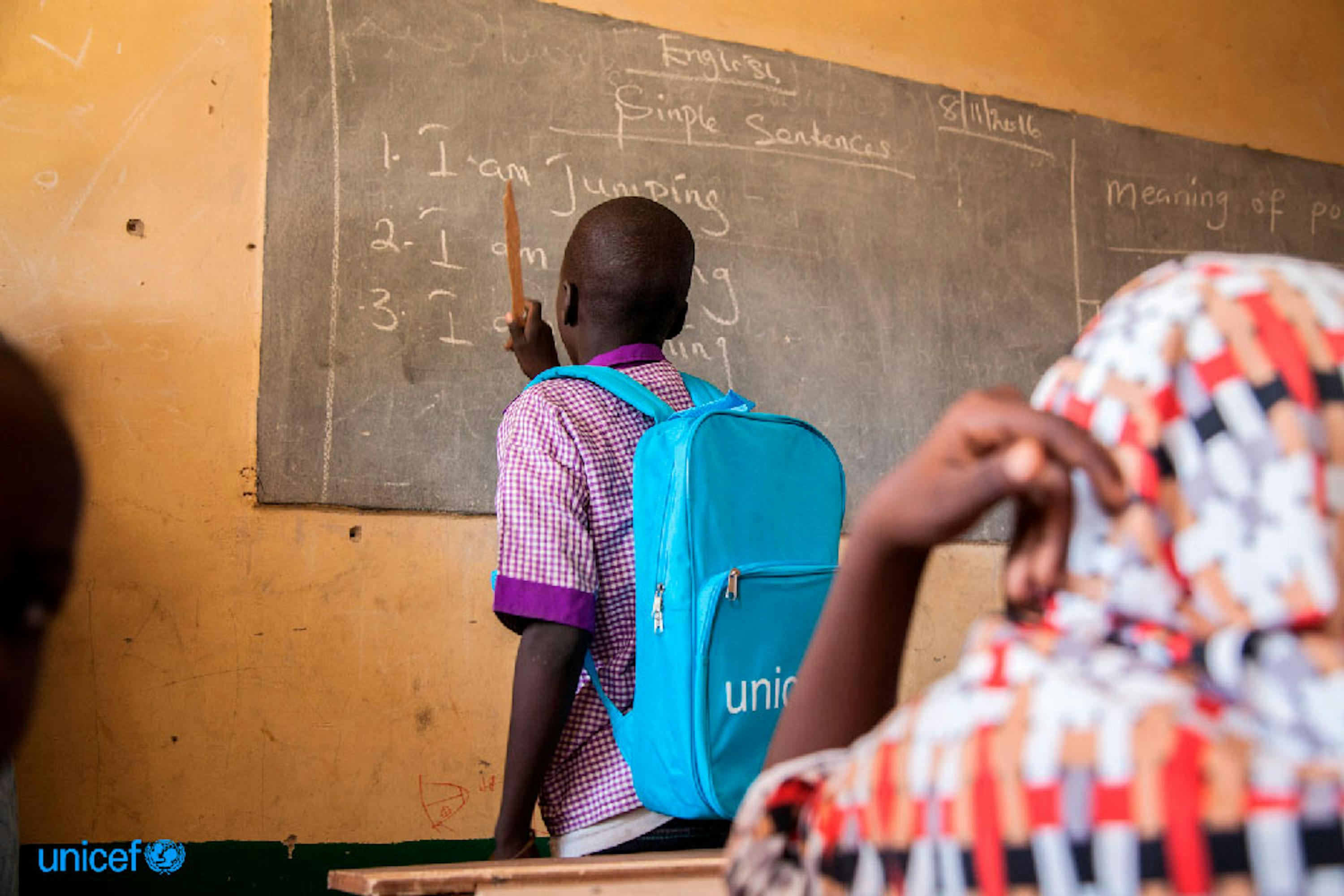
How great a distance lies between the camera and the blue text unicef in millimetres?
2102

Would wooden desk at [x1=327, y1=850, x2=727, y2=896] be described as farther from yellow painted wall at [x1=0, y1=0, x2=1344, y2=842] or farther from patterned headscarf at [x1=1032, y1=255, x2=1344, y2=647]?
yellow painted wall at [x1=0, y1=0, x2=1344, y2=842]

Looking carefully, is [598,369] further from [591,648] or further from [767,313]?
[767,313]

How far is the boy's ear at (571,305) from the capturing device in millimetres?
1641

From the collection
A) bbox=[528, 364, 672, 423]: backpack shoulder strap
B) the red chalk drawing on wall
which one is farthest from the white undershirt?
the red chalk drawing on wall

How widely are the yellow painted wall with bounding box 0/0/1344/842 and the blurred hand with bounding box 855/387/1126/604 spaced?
2.00 m

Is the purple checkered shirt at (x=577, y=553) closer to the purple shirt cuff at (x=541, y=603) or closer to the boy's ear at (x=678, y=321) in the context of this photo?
the purple shirt cuff at (x=541, y=603)

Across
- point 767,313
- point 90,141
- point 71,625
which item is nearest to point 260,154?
point 90,141

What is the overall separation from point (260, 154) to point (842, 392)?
→ 1557 millimetres

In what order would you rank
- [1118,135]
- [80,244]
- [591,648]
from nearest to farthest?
[591,648] → [80,244] → [1118,135]

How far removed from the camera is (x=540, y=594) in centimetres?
134

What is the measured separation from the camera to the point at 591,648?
4.67ft

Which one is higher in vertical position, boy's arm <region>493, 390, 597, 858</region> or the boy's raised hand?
the boy's raised hand

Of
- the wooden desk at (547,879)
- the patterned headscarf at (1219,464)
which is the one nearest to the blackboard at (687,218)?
the wooden desk at (547,879)

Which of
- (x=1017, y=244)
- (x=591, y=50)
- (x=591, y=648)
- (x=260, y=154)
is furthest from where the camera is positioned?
(x=1017, y=244)
